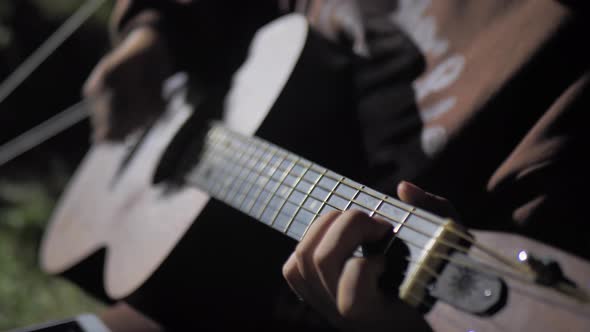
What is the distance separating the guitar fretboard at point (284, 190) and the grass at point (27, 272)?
2.58 feet

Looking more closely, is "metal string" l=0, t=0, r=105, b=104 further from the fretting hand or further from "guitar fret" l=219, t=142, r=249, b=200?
the fretting hand

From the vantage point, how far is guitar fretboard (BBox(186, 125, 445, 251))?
36 centimetres

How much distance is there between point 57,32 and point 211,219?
119 cm

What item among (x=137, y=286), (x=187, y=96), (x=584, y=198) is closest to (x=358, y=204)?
(x=584, y=198)

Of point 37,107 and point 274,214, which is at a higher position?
point 274,214

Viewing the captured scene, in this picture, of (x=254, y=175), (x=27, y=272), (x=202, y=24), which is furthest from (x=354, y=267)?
(x=27, y=272)

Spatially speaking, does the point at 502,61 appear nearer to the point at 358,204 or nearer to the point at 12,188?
the point at 358,204

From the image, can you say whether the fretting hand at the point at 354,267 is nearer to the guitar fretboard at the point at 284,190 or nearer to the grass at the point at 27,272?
the guitar fretboard at the point at 284,190

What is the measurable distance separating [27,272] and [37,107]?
20.4 inches

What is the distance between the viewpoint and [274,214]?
47 centimetres

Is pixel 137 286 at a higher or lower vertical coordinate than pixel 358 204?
lower

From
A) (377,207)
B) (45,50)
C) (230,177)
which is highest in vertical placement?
(377,207)

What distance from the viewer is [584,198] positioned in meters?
0.41

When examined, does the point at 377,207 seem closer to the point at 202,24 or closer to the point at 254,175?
the point at 254,175
